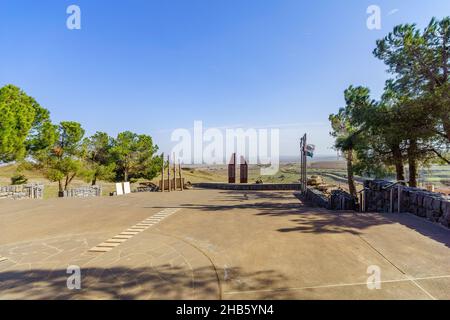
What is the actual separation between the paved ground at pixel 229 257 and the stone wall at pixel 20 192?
8.44m

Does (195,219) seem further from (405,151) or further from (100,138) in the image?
(100,138)

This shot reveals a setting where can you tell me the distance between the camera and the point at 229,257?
14.1ft

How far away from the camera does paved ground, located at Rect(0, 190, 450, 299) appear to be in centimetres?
312

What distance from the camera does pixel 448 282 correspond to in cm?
321

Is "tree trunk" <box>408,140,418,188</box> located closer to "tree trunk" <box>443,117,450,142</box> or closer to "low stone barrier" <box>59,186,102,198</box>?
"tree trunk" <box>443,117,450,142</box>

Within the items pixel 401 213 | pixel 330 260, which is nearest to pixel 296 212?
pixel 401 213

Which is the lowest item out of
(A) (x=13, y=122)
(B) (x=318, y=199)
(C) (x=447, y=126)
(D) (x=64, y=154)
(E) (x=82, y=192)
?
(E) (x=82, y=192)

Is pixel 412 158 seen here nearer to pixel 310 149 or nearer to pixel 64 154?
pixel 310 149

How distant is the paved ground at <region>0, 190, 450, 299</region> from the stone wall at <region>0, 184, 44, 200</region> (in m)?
8.44

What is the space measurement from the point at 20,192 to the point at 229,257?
53.0 ft

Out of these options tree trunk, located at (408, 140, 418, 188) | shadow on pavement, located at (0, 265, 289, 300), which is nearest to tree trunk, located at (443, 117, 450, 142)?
tree trunk, located at (408, 140, 418, 188)

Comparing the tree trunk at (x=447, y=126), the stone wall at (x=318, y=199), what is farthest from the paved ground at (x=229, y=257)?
the tree trunk at (x=447, y=126)

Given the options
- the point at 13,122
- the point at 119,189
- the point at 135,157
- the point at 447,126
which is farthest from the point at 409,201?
the point at 135,157

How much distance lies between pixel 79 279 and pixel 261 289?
2.71m
